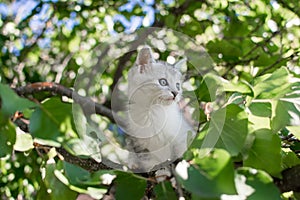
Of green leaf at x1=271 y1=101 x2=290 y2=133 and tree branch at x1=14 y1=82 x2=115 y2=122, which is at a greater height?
green leaf at x1=271 y1=101 x2=290 y2=133

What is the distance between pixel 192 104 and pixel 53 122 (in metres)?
0.44

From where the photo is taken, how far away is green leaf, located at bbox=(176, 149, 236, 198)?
0.38 m

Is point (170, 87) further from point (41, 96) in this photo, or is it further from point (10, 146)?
point (41, 96)

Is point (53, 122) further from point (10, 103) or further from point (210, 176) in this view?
point (210, 176)

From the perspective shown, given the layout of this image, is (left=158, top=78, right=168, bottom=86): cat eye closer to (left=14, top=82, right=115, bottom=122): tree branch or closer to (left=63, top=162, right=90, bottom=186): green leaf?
(left=14, top=82, right=115, bottom=122): tree branch

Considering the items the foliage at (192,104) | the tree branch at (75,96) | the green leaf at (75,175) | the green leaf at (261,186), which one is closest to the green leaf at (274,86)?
the foliage at (192,104)

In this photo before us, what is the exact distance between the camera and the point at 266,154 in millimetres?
488

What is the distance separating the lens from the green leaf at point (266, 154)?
1.60 ft

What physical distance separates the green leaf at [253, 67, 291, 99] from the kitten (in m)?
0.19

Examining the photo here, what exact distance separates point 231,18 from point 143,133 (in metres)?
0.93

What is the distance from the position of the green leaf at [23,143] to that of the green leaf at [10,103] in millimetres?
143

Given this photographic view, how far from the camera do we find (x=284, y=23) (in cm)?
139

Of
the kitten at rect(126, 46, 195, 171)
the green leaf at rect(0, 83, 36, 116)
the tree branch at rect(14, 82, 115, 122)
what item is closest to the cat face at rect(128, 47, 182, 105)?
the kitten at rect(126, 46, 195, 171)

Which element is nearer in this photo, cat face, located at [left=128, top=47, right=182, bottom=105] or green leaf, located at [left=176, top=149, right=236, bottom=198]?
green leaf, located at [left=176, top=149, right=236, bottom=198]
